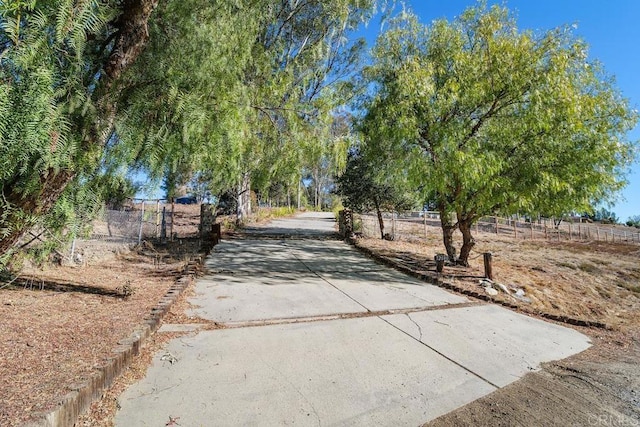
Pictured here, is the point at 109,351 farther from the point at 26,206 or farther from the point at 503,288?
the point at 503,288

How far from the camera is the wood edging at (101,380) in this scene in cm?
212

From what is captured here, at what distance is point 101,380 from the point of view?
104 inches

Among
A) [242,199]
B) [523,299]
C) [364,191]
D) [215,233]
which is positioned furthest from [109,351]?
[242,199]

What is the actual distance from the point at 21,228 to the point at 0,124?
151 cm

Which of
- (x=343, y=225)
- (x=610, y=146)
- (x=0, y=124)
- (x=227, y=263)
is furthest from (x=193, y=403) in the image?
(x=343, y=225)

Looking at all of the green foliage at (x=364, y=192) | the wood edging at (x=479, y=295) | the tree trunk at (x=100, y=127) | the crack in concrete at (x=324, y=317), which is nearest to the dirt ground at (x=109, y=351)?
the wood edging at (x=479, y=295)

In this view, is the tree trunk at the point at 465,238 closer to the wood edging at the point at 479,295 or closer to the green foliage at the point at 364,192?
the wood edging at the point at 479,295

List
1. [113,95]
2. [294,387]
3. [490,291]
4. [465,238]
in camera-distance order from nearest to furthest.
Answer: [294,387]
[113,95]
[490,291]
[465,238]

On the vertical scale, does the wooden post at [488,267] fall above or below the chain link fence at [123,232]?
below

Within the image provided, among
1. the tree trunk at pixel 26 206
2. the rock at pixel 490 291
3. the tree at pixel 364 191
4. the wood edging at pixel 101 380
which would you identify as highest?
the tree at pixel 364 191

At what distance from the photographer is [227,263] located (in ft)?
26.1

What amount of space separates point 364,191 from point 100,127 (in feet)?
35.7

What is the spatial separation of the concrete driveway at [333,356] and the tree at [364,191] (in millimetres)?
7200

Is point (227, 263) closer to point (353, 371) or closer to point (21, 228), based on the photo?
point (21, 228)
